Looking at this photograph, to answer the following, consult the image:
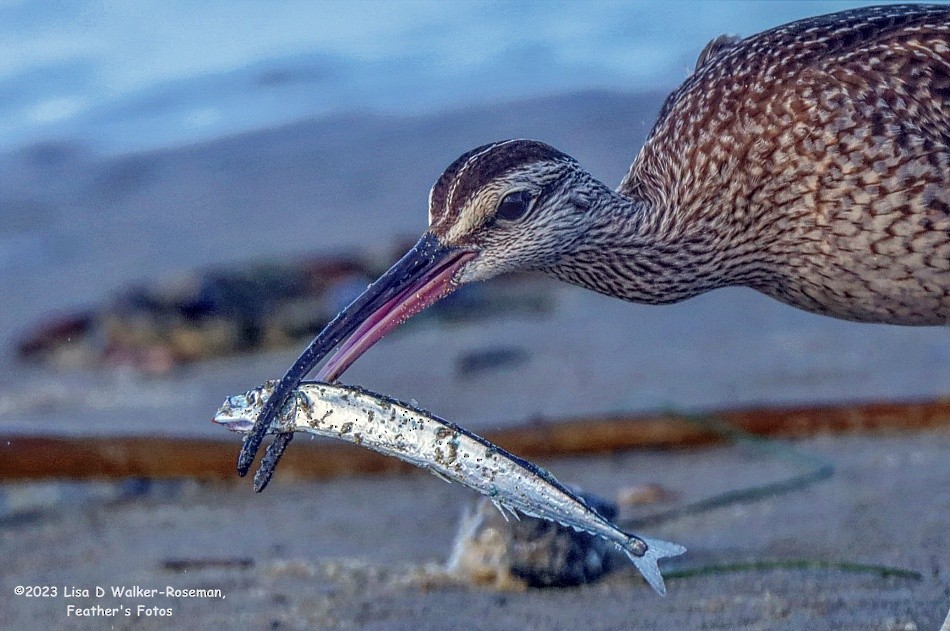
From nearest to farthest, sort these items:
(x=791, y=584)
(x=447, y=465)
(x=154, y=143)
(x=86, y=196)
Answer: (x=447, y=465)
(x=791, y=584)
(x=86, y=196)
(x=154, y=143)

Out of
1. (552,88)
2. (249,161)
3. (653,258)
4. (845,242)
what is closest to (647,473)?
(653,258)

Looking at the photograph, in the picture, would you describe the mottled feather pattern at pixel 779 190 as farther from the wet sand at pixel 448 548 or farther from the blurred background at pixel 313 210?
the blurred background at pixel 313 210

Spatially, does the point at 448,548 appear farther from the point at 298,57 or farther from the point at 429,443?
the point at 298,57

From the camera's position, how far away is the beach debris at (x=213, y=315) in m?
8.11

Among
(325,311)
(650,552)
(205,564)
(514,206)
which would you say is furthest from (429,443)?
(325,311)

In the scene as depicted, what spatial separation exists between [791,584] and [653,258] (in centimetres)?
117

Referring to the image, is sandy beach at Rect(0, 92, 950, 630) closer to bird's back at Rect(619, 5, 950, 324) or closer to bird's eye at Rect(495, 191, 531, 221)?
bird's back at Rect(619, 5, 950, 324)

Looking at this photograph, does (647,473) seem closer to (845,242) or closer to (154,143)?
(845,242)

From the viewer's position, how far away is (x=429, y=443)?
3.78m

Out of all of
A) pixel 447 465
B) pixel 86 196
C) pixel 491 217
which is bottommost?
pixel 86 196

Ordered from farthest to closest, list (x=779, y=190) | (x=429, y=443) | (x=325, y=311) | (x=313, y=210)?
(x=313, y=210) → (x=325, y=311) → (x=779, y=190) → (x=429, y=443)

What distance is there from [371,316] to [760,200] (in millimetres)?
1319

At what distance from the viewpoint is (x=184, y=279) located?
8.64 meters

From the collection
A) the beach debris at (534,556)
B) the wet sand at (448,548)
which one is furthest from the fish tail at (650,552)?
the beach debris at (534,556)
